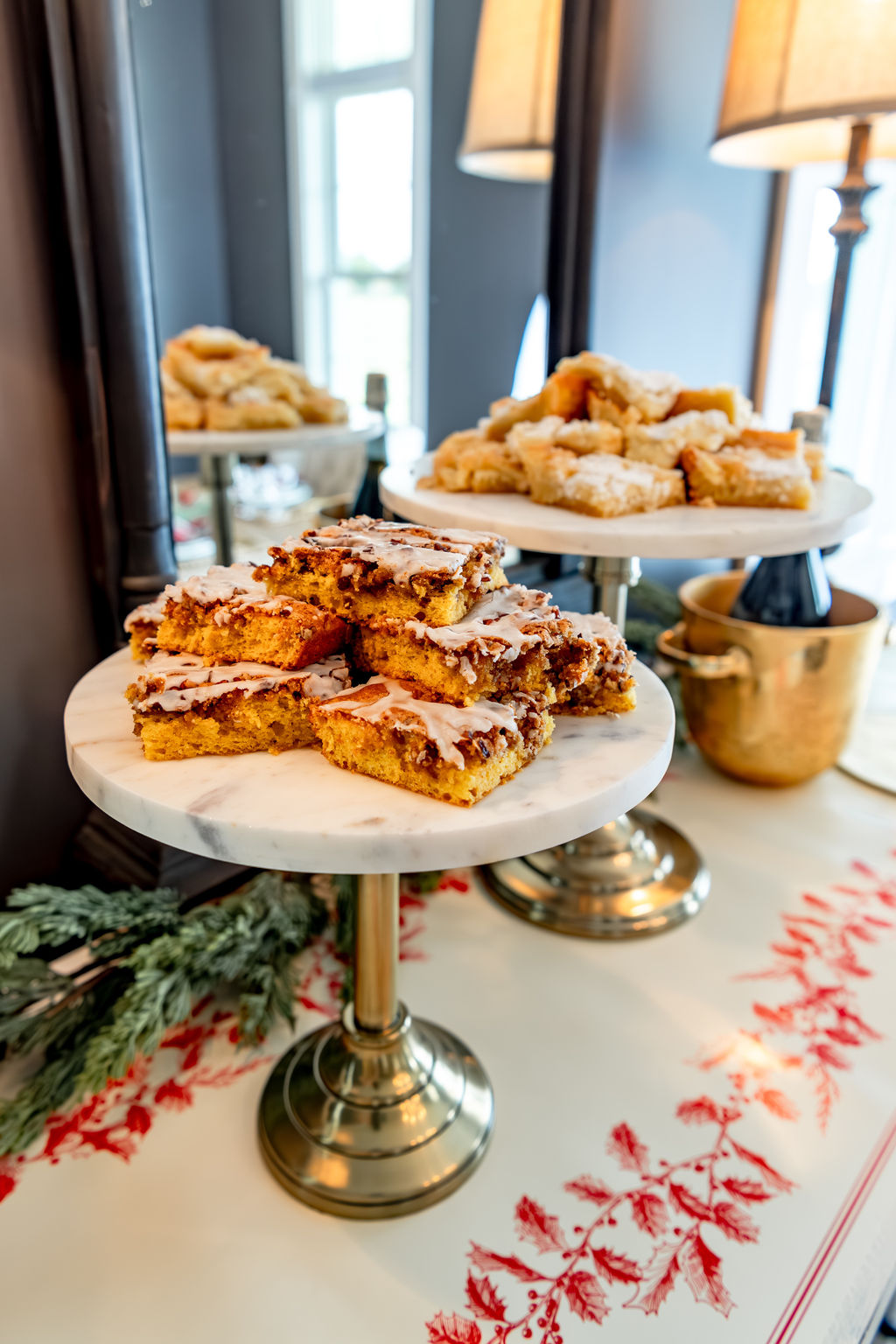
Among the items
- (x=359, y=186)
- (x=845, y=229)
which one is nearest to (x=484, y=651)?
(x=359, y=186)

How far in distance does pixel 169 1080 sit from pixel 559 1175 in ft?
1.28

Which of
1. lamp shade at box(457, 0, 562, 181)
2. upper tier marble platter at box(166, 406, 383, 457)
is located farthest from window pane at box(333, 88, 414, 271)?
upper tier marble platter at box(166, 406, 383, 457)

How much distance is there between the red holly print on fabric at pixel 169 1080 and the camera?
32.6 inches

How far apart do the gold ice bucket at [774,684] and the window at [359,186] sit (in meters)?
0.58

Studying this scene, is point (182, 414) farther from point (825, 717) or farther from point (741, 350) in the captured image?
point (741, 350)

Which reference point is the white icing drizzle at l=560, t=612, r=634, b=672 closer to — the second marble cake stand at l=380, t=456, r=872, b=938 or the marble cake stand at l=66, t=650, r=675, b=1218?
the marble cake stand at l=66, t=650, r=675, b=1218

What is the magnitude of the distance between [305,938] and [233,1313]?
43cm

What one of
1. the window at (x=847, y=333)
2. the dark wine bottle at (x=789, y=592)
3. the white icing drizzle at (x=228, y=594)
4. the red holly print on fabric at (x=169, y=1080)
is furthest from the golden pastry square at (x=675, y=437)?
the window at (x=847, y=333)

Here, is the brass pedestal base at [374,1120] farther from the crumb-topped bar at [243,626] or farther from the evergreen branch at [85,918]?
the crumb-topped bar at [243,626]

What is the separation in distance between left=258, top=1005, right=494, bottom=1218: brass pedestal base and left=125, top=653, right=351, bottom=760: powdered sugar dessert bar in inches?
14.9

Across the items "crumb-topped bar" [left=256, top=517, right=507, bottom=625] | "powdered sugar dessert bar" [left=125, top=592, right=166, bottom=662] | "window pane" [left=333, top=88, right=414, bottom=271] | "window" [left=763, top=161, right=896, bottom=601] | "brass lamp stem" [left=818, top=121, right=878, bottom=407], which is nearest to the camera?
"crumb-topped bar" [left=256, top=517, right=507, bottom=625]

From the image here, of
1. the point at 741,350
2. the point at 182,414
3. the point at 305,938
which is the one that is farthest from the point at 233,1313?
the point at 741,350

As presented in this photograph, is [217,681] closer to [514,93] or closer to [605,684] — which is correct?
[605,684]

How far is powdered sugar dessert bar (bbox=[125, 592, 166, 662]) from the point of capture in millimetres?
721
